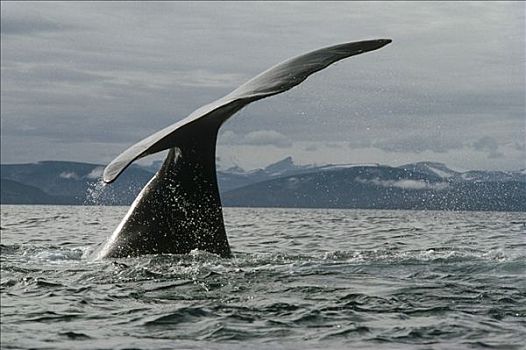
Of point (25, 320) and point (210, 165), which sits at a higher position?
point (210, 165)

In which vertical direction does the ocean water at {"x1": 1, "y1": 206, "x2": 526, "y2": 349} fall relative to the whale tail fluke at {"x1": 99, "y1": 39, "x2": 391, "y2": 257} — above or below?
below

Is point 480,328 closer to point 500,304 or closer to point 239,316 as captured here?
point 500,304

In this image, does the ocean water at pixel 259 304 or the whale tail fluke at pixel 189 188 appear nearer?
the ocean water at pixel 259 304

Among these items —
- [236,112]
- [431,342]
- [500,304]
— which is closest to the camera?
[431,342]

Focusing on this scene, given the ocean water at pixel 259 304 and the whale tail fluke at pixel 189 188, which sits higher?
the whale tail fluke at pixel 189 188

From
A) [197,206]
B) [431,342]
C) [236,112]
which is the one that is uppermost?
[236,112]

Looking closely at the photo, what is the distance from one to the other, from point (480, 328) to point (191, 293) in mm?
2369

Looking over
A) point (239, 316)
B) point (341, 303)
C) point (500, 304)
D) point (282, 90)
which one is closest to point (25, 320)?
point (239, 316)

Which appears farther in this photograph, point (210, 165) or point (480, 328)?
point (210, 165)

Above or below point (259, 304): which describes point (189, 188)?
above

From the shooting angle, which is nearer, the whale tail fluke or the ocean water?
the ocean water

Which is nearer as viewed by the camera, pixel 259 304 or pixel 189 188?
pixel 259 304

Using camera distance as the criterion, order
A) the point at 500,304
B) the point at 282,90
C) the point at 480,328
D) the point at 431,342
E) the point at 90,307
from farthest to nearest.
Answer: the point at 282,90, the point at 500,304, the point at 90,307, the point at 480,328, the point at 431,342

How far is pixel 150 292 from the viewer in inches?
316
